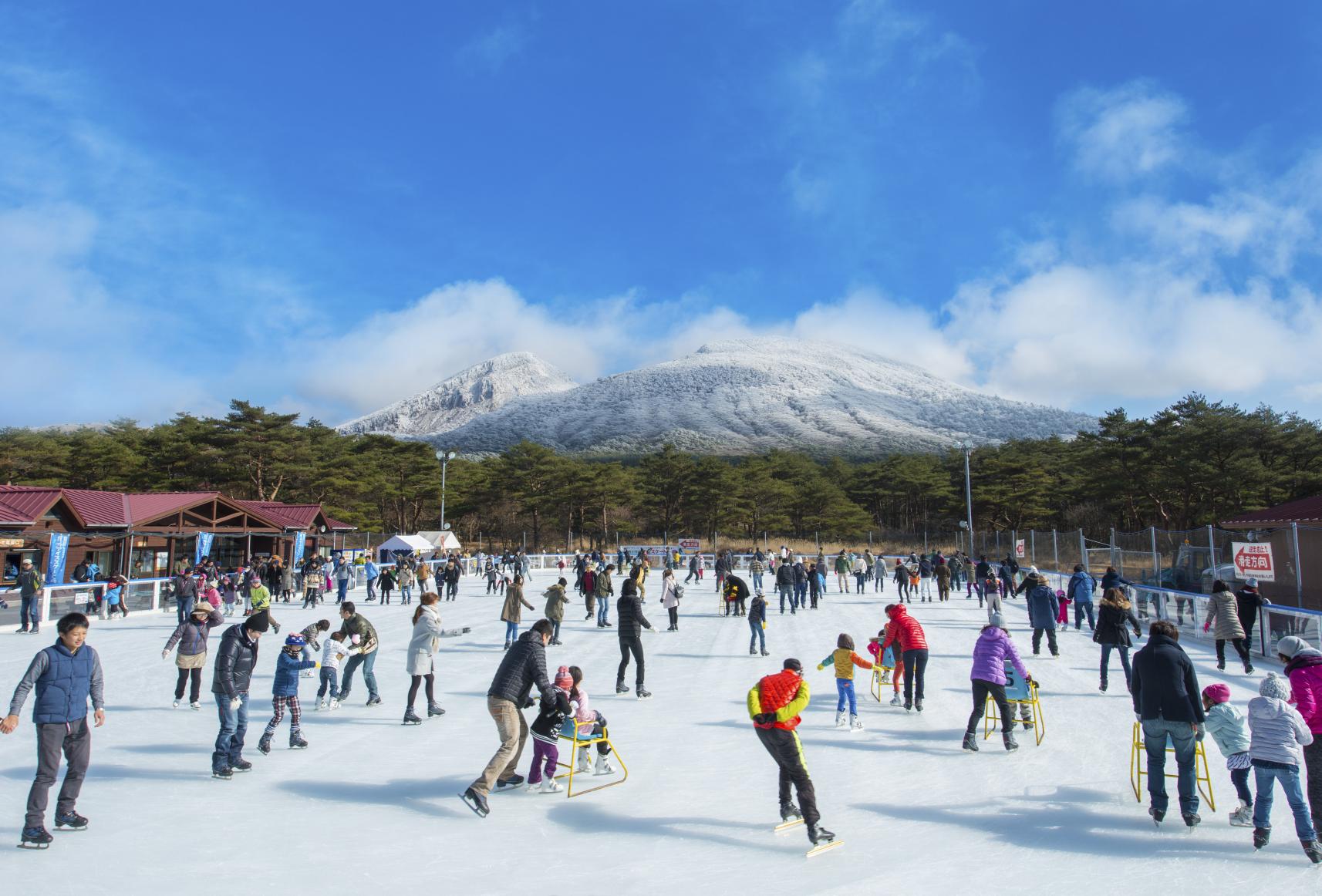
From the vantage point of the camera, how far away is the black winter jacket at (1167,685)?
5.81 metres

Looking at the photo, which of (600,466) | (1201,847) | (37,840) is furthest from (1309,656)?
(600,466)

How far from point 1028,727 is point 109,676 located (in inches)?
492

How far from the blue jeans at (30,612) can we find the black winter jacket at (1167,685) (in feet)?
68.7

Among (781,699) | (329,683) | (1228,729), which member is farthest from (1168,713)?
(329,683)

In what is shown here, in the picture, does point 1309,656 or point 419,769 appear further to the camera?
point 419,769

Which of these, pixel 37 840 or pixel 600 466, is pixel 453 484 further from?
pixel 37 840

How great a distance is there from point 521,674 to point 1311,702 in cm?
550

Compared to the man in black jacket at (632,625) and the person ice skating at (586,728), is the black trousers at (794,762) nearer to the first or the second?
the person ice skating at (586,728)

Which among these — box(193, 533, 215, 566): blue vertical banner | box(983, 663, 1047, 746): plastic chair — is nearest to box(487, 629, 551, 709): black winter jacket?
box(983, 663, 1047, 746): plastic chair

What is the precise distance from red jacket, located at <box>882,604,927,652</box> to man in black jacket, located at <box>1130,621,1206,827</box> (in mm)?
3599

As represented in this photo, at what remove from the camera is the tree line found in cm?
4616

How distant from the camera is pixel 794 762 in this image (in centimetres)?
560

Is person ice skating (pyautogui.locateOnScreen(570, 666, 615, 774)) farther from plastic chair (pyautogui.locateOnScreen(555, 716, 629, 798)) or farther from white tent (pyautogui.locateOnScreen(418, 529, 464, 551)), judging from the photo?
white tent (pyautogui.locateOnScreen(418, 529, 464, 551))

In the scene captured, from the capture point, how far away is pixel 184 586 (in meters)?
16.2
